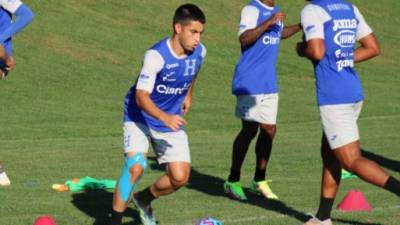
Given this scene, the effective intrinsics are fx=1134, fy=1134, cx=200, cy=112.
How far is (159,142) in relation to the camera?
32.0 ft

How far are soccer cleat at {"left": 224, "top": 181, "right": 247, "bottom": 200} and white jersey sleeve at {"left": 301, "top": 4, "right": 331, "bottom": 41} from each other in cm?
297

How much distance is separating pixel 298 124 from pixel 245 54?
898 centimetres

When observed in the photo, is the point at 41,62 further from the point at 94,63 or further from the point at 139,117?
the point at 139,117

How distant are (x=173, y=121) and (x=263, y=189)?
3.24 m

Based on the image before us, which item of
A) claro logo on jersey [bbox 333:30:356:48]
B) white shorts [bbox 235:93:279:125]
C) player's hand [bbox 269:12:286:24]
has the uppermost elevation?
player's hand [bbox 269:12:286:24]

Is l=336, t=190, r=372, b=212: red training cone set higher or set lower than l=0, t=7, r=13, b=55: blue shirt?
lower

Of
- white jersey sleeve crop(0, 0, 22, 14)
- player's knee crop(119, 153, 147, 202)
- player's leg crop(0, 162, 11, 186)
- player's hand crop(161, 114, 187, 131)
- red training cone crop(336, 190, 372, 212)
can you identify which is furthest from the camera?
player's leg crop(0, 162, 11, 186)

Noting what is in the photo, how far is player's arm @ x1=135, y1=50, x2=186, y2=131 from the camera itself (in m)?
8.96

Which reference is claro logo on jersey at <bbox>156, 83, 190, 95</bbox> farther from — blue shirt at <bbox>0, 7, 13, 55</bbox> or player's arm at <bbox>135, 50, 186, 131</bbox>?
blue shirt at <bbox>0, 7, 13, 55</bbox>

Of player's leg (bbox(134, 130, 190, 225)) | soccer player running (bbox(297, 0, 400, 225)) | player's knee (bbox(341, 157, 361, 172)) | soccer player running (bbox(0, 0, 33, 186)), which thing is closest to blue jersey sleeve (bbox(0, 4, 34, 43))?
soccer player running (bbox(0, 0, 33, 186))

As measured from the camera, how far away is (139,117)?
32.0ft

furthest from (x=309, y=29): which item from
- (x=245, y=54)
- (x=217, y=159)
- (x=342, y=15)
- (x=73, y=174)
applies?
(x=217, y=159)

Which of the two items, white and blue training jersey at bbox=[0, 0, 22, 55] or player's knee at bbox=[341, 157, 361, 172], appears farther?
white and blue training jersey at bbox=[0, 0, 22, 55]

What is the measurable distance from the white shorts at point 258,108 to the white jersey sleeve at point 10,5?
8.49 feet
